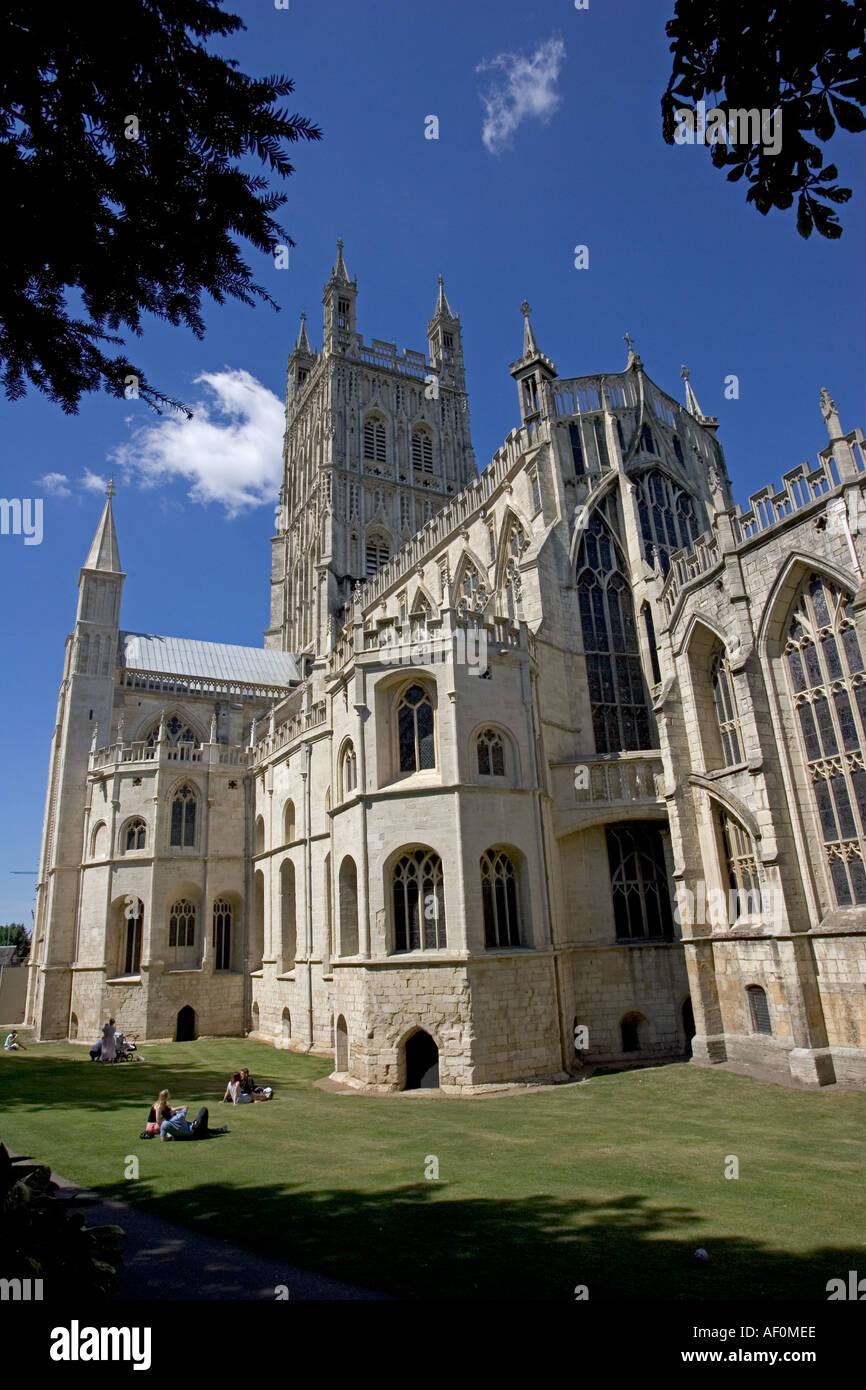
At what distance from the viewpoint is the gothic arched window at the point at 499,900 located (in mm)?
20344

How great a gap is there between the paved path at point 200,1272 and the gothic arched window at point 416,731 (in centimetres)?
1336

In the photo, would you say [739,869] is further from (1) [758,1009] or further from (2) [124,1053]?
(2) [124,1053]

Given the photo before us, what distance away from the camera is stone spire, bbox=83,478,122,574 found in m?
46.1

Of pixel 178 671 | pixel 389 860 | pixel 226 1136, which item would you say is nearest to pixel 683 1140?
pixel 226 1136

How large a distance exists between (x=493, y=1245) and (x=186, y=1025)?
3010 centimetres

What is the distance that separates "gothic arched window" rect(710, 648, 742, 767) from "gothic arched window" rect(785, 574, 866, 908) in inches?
95.6

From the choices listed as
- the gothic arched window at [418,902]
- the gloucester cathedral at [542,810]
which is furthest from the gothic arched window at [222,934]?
the gothic arched window at [418,902]

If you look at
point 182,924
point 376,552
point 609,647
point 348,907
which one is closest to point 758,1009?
point 348,907

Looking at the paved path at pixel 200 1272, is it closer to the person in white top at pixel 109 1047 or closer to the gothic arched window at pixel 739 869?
the gothic arched window at pixel 739 869

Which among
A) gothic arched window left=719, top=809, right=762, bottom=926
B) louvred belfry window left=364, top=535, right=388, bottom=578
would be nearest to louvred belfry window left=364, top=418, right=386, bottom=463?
louvred belfry window left=364, top=535, right=388, bottom=578
